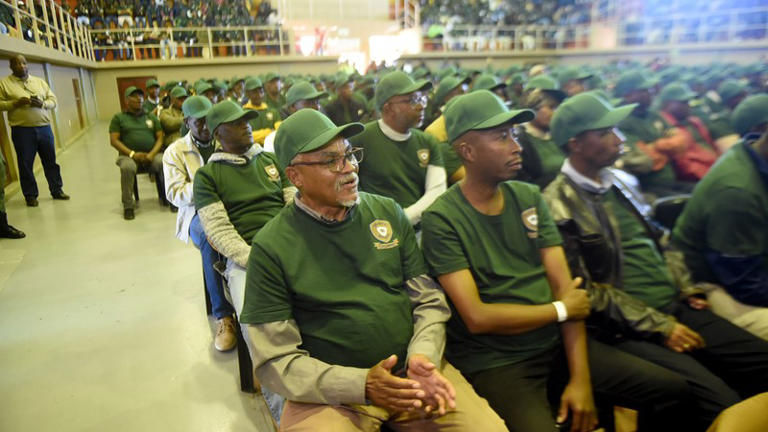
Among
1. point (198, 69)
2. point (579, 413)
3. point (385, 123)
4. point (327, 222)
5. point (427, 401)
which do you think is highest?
point (198, 69)

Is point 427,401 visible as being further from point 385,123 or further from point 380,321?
point 385,123

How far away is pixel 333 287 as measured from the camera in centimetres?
153

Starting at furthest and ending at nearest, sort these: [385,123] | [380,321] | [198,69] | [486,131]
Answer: [198,69]
[385,123]
[486,131]
[380,321]

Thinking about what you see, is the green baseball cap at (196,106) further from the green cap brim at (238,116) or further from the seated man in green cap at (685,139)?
the seated man in green cap at (685,139)

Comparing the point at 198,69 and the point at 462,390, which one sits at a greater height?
the point at 198,69

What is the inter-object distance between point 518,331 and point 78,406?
214cm

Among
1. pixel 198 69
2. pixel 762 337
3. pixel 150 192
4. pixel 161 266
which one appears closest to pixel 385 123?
pixel 762 337

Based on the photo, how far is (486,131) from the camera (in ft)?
5.82

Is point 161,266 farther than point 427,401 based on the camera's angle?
Yes

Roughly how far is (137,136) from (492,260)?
18.1 ft

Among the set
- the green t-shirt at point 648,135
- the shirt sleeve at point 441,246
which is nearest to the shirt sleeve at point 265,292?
the shirt sleeve at point 441,246

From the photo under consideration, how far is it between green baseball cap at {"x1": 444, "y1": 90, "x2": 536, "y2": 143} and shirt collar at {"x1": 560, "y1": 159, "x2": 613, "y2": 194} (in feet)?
1.22

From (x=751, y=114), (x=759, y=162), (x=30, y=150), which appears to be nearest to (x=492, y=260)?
(x=759, y=162)

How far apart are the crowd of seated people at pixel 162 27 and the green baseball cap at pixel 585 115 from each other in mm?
17011
